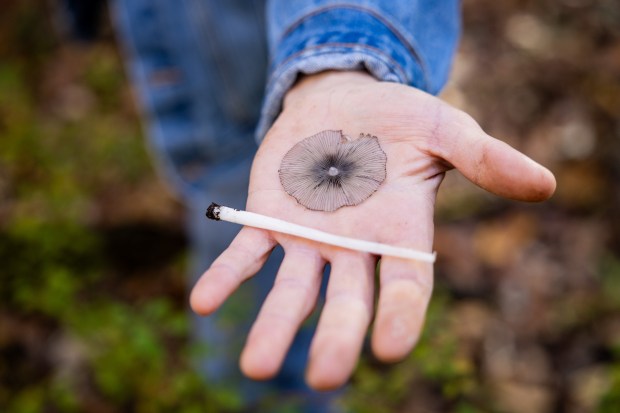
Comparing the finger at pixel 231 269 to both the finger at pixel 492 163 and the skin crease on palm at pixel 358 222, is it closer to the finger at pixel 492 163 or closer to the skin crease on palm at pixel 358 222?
the skin crease on palm at pixel 358 222

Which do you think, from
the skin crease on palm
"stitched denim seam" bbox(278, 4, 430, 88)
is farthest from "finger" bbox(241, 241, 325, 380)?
"stitched denim seam" bbox(278, 4, 430, 88)

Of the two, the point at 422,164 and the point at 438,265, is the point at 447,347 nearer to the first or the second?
the point at 422,164

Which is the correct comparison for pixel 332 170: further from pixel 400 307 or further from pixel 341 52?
pixel 400 307

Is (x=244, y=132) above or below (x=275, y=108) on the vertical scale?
above

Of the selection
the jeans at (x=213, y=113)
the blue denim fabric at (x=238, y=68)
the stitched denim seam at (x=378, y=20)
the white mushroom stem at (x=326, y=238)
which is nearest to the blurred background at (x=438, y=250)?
the jeans at (x=213, y=113)

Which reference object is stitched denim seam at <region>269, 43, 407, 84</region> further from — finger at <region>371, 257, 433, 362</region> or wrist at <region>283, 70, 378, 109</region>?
finger at <region>371, 257, 433, 362</region>

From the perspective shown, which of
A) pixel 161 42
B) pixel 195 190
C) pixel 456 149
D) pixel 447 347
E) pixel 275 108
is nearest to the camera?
pixel 456 149

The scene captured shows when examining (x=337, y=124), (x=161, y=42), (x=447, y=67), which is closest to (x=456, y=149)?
(x=337, y=124)

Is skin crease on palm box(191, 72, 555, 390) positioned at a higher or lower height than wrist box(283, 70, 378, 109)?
lower
